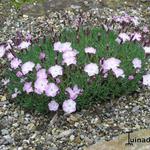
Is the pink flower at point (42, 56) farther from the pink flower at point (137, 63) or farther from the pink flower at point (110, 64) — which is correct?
the pink flower at point (137, 63)

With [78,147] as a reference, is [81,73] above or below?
above

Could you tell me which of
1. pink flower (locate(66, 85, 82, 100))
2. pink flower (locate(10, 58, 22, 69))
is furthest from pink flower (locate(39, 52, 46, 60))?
pink flower (locate(66, 85, 82, 100))

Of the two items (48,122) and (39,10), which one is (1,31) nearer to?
(39,10)

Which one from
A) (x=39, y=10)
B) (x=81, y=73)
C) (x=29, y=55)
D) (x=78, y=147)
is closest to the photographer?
(x=78, y=147)

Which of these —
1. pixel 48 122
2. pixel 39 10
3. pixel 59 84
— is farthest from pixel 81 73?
pixel 39 10

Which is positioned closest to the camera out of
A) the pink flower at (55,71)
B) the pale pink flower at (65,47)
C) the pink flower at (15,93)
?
the pink flower at (55,71)

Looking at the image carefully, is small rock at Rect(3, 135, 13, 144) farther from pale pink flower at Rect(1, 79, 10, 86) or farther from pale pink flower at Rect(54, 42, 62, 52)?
pale pink flower at Rect(54, 42, 62, 52)

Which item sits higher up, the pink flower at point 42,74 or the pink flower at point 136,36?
the pink flower at point 136,36

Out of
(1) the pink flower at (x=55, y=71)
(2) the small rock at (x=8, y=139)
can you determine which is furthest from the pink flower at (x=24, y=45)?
(2) the small rock at (x=8, y=139)
